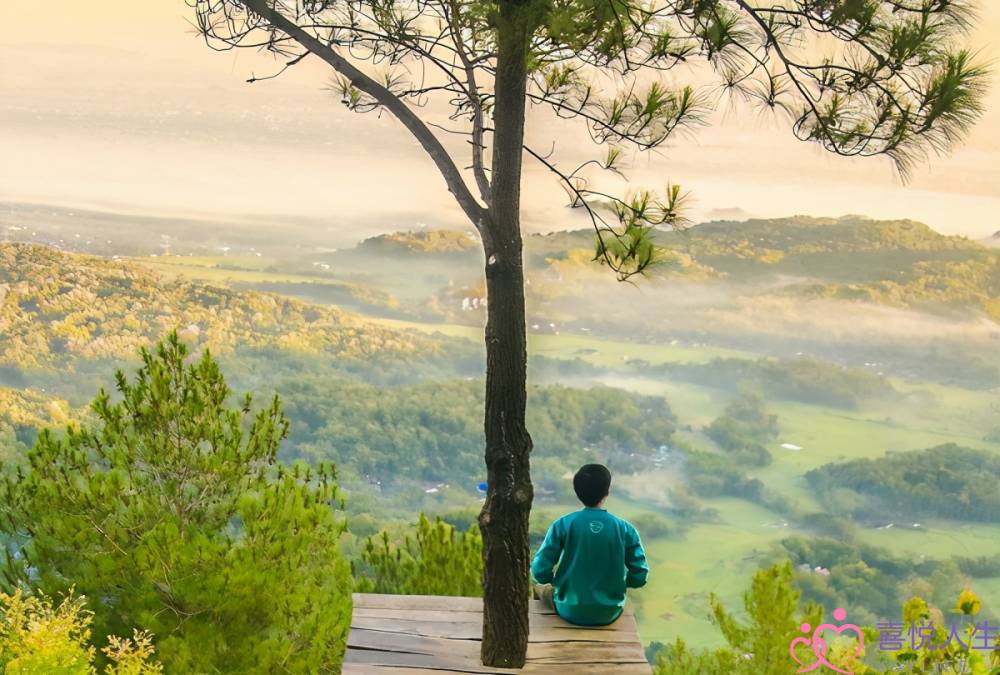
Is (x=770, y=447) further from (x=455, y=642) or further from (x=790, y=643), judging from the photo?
(x=455, y=642)

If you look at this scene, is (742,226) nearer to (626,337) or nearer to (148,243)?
(626,337)

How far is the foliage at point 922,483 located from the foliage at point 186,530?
131 inches

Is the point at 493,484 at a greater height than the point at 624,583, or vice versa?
the point at 493,484

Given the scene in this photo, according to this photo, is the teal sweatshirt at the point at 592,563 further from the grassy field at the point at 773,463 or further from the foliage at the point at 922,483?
the foliage at the point at 922,483

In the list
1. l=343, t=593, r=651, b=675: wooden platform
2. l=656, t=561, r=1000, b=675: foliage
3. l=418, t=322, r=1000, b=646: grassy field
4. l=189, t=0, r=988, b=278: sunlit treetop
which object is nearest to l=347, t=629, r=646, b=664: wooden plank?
l=343, t=593, r=651, b=675: wooden platform

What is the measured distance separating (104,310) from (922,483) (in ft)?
14.4

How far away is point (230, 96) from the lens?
5.90 meters

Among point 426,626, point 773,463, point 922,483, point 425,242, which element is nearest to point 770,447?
point 773,463

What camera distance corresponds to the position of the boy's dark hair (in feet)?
8.63

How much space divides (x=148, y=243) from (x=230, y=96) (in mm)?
924

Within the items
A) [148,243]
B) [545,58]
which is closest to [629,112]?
[545,58]

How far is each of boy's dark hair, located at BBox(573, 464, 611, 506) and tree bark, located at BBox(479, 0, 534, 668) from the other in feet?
0.49

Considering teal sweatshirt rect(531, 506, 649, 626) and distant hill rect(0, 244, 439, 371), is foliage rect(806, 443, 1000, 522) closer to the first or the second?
distant hill rect(0, 244, 439, 371)

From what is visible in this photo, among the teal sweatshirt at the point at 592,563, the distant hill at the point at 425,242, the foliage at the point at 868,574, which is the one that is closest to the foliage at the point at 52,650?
the teal sweatshirt at the point at 592,563
